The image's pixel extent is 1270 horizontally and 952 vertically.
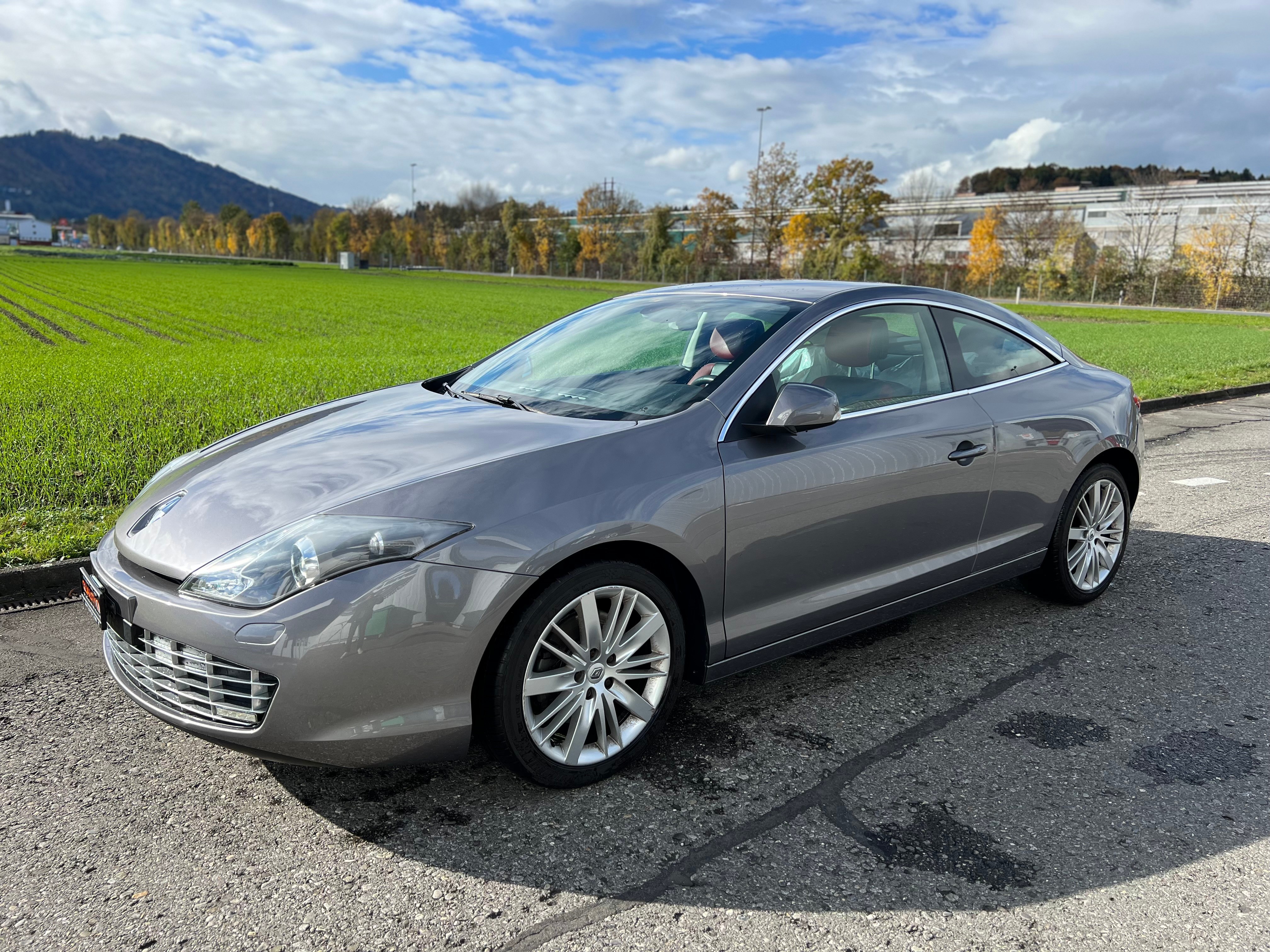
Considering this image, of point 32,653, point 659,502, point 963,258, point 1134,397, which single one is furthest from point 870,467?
point 963,258

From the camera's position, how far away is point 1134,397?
4922 mm

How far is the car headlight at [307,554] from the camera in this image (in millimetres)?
2436

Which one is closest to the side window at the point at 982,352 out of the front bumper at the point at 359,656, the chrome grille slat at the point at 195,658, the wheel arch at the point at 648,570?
the wheel arch at the point at 648,570

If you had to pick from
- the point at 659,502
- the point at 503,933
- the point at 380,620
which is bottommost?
the point at 503,933

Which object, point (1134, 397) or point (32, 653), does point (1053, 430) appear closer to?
point (1134, 397)

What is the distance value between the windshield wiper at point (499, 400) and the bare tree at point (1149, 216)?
62421 millimetres

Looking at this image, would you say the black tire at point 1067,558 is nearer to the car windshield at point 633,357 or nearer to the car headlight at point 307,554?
the car windshield at point 633,357

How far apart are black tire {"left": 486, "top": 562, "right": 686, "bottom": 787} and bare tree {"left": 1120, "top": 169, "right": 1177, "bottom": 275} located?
62905mm

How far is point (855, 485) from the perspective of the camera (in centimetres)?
335

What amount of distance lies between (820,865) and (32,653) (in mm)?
3322

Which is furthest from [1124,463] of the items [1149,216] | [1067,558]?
[1149,216]

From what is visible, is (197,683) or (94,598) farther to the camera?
(94,598)

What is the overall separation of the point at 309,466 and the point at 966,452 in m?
2.57

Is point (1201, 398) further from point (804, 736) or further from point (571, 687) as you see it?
point (571, 687)
